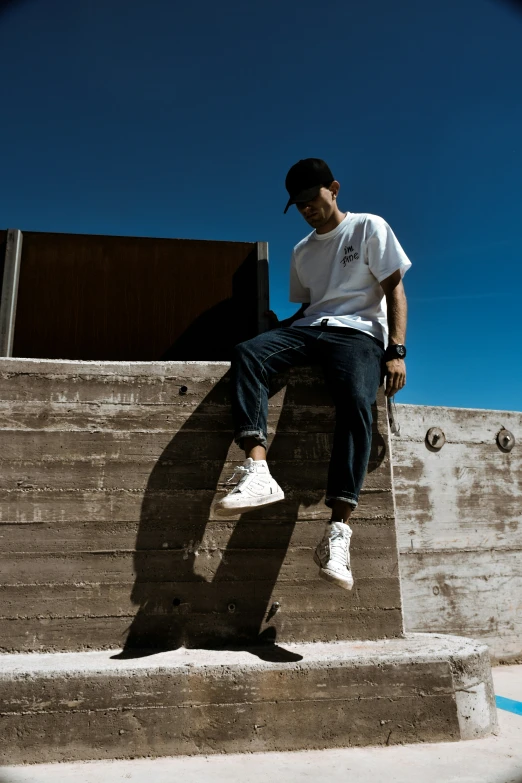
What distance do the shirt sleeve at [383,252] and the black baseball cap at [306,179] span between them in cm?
39

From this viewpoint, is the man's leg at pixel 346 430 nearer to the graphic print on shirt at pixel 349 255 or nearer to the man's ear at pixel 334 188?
the graphic print on shirt at pixel 349 255

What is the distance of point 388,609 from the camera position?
9.56ft

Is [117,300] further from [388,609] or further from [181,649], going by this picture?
[388,609]

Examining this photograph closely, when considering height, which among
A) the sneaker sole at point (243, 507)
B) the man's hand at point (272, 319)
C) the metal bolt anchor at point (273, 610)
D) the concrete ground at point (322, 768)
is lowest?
the concrete ground at point (322, 768)

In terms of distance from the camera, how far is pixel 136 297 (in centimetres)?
399

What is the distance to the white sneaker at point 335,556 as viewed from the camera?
2426mm

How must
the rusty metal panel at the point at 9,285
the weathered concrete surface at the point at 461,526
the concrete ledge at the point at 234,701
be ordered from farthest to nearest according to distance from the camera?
1. the weathered concrete surface at the point at 461,526
2. the rusty metal panel at the point at 9,285
3. the concrete ledge at the point at 234,701

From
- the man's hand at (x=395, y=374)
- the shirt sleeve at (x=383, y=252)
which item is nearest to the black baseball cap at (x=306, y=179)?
the shirt sleeve at (x=383, y=252)

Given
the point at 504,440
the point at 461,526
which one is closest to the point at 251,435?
the point at 461,526

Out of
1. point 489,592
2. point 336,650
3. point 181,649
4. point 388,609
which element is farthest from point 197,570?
point 489,592

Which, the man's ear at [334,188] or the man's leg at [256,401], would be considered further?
the man's ear at [334,188]

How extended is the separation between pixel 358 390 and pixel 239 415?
24.4 inches

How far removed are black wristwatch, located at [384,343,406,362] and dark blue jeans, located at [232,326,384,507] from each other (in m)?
0.04

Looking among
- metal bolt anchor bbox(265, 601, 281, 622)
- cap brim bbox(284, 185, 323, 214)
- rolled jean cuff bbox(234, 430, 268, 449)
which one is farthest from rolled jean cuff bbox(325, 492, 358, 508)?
cap brim bbox(284, 185, 323, 214)
